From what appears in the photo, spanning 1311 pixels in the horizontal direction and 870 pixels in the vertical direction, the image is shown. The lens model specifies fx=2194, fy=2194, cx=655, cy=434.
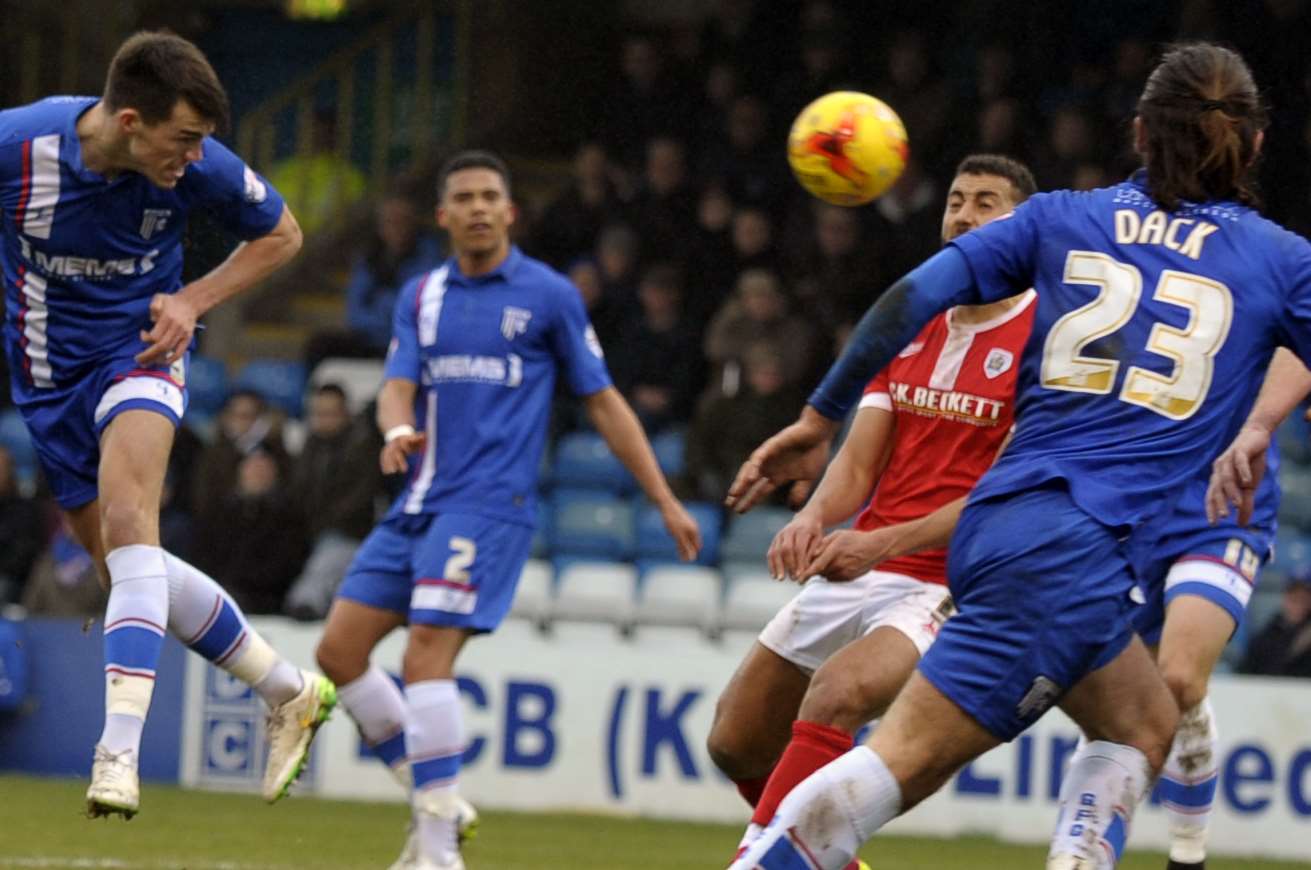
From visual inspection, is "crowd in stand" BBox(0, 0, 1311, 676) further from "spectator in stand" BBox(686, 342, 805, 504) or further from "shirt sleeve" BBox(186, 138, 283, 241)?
"shirt sleeve" BBox(186, 138, 283, 241)

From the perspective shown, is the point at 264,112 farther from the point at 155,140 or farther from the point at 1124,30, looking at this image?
the point at 155,140

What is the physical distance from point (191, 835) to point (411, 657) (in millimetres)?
1988

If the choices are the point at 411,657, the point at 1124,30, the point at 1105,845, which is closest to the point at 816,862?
the point at 1105,845

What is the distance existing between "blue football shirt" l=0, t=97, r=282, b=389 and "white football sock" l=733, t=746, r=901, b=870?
2.89 meters

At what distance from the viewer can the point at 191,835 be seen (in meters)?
9.08

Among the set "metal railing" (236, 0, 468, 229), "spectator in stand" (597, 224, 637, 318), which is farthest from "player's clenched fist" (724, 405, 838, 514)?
"metal railing" (236, 0, 468, 229)

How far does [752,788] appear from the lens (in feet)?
20.3

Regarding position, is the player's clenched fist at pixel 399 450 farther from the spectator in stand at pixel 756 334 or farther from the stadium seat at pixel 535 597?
the spectator in stand at pixel 756 334

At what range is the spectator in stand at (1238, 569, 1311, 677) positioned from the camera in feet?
35.6

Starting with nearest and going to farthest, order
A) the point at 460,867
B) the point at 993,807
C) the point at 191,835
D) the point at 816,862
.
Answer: the point at 816,862
the point at 460,867
the point at 191,835
the point at 993,807

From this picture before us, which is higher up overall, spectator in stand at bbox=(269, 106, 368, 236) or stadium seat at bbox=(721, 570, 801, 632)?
spectator in stand at bbox=(269, 106, 368, 236)

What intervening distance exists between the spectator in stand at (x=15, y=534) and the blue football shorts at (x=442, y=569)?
568cm

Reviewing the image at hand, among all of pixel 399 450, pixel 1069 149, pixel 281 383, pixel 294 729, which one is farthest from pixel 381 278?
pixel 294 729

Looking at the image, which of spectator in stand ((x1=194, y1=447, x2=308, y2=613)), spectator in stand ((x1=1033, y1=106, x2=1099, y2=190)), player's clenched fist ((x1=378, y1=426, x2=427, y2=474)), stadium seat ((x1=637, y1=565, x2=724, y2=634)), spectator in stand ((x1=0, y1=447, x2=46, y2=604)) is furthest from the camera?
spectator in stand ((x1=0, y1=447, x2=46, y2=604))
